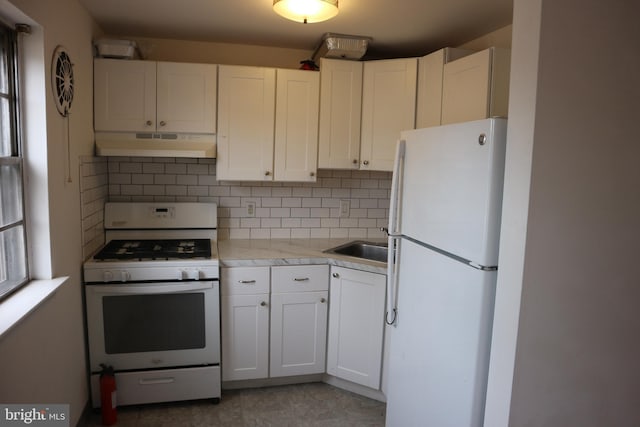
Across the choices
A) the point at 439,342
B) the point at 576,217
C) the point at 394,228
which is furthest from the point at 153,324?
the point at 576,217

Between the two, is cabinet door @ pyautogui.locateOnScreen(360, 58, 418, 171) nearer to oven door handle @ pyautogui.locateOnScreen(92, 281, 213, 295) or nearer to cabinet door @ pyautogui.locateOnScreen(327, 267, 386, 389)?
cabinet door @ pyautogui.locateOnScreen(327, 267, 386, 389)

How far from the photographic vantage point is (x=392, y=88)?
9.57ft

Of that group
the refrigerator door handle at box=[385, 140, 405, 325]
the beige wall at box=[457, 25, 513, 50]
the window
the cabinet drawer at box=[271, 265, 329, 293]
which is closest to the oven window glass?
the cabinet drawer at box=[271, 265, 329, 293]

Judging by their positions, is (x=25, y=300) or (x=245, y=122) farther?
(x=245, y=122)

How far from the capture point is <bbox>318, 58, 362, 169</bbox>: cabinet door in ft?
9.64

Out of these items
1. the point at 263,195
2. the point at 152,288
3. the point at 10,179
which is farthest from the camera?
the point at 263,195

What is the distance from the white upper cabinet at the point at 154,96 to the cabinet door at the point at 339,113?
73 cm

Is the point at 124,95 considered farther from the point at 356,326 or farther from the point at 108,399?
the point at 356,326

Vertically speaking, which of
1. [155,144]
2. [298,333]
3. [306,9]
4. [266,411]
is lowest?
[266,411]

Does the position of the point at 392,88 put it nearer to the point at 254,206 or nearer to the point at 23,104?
the point at 254,206

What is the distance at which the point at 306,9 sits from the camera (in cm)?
195

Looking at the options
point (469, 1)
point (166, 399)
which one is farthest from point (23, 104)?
point (469, 1)

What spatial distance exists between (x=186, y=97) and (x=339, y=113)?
1.01 metres

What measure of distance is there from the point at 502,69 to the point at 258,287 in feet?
6.10
